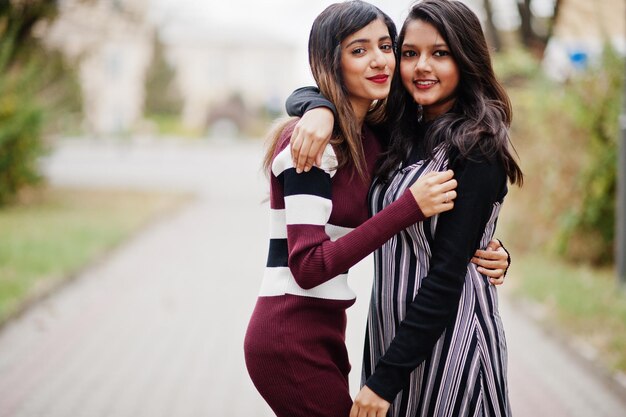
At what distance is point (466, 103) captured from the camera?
2469mm

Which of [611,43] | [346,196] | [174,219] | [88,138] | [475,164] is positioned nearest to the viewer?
[475,164]

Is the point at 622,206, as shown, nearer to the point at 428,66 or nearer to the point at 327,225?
the point at 428,66

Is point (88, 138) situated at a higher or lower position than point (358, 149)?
lower

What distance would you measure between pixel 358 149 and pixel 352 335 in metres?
4.45

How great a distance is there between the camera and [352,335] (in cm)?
666

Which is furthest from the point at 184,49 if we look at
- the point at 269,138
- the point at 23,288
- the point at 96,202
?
the point at 269,138

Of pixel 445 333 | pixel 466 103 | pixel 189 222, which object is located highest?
pixel 466 103

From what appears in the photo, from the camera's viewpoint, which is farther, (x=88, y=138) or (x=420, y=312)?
(x=88, y=138)

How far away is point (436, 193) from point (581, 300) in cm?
549

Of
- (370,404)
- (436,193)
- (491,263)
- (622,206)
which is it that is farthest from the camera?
(622,206)

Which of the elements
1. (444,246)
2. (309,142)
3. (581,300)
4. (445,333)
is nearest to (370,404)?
(445,333)

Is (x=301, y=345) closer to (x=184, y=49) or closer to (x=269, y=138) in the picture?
(x=269, y=138)

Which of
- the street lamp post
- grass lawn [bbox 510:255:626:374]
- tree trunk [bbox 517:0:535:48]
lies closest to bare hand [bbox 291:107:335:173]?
grass lawn [bbox 510:255:626:374]

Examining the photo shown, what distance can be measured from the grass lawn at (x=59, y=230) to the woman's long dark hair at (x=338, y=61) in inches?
207
